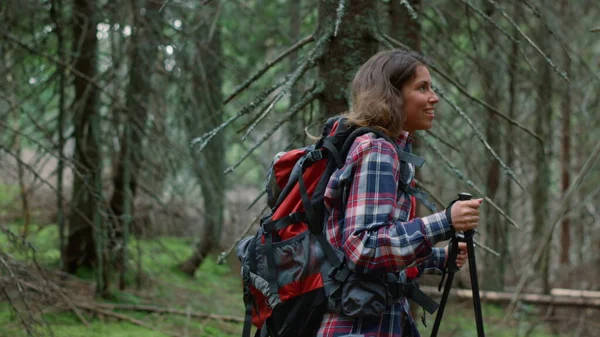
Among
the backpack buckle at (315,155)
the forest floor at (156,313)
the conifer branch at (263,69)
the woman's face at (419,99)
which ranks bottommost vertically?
the forest floor at (156,313)

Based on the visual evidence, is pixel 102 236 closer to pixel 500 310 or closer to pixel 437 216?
pixel 437 216

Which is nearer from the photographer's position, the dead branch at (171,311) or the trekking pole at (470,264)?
the trekking pole at (470,264)

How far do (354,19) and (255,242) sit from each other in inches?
60.5

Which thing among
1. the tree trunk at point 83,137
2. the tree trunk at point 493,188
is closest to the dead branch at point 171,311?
the tree trunk at point 83,137

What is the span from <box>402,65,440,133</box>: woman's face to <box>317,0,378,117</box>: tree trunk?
0.96 metres

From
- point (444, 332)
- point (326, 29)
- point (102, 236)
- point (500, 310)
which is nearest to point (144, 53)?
point (102, 236)

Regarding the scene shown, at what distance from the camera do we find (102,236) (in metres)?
5.36

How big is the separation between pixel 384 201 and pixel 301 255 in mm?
346

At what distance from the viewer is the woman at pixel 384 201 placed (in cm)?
208

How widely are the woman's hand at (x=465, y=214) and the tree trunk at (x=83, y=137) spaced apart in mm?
4154

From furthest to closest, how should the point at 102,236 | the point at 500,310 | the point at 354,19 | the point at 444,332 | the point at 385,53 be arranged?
the point at 500,310 → the point at 444,332 → the point at 102,236 → the point at 354,19 → the point at 385,53

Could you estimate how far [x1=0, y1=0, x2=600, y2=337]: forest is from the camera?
11.2 feet

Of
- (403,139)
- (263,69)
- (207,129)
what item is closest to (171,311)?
(207,129)

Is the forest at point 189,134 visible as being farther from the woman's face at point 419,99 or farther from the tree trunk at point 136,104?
the woman's face at point 419,99
